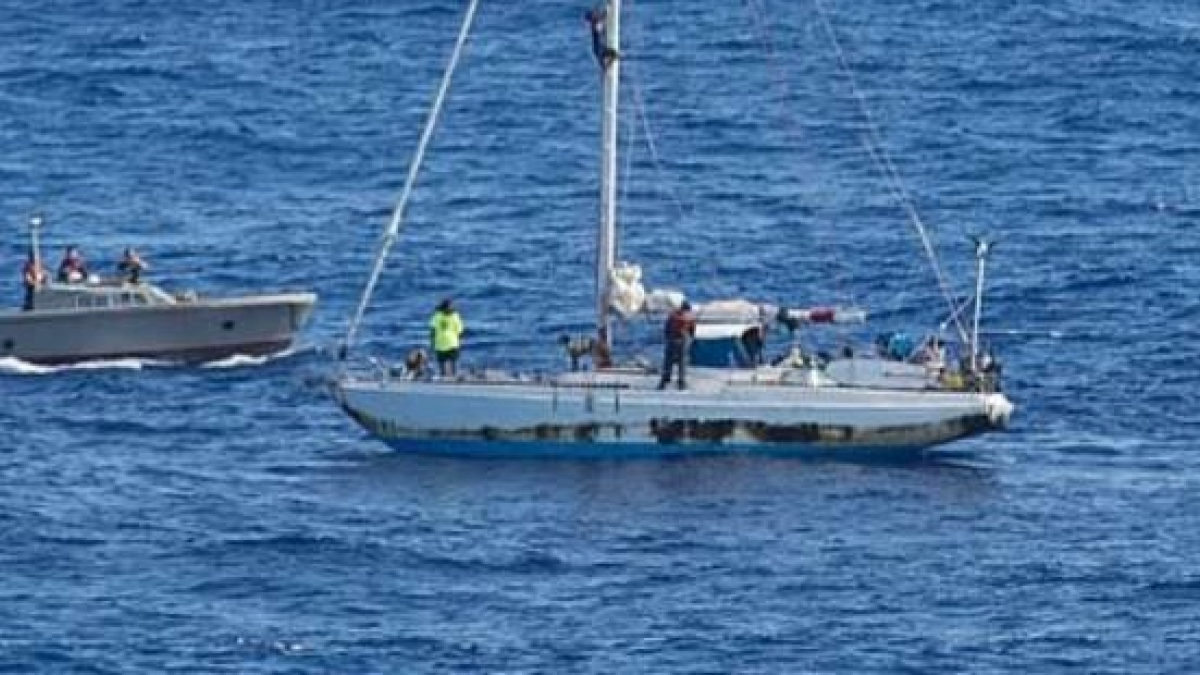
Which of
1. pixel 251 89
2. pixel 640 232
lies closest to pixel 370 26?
pixel 251 89

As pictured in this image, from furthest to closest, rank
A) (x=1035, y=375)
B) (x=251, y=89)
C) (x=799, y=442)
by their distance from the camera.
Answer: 1. (x=251, y=89)
2. (x=1035, y=375)
3. (x=799, y=442)

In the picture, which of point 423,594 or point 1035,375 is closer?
point 423,594

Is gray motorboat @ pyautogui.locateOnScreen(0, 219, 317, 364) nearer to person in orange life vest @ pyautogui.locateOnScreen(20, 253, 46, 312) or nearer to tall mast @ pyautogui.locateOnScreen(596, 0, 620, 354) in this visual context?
person in orange life vest @ pyautogui.locateOnScreen(20, 253, 46, 312)

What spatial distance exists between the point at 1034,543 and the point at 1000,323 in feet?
68.4

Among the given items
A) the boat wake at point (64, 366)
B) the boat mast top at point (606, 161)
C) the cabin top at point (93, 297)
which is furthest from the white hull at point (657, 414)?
the cabin top at point (93, 297)

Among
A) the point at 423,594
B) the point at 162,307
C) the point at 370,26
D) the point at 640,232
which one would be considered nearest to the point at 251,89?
the point at 370,26

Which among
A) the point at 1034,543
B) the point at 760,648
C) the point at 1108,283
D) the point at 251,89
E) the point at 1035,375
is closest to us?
the point at 760,648

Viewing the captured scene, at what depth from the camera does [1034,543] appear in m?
95.4

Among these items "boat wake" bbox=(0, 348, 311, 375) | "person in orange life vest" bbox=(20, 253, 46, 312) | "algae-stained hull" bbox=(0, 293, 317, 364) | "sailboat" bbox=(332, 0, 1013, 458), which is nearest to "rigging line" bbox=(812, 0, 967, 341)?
"sailboat" bbox=(332, 0, 1013, 458)

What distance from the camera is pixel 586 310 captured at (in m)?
117

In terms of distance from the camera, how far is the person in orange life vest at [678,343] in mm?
102125

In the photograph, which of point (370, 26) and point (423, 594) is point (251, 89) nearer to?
point (370, 26)

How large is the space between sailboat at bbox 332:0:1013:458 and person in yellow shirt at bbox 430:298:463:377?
0.36 metres

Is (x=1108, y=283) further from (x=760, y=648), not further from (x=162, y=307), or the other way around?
(x=760, y=648)
